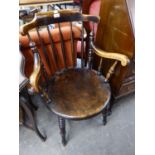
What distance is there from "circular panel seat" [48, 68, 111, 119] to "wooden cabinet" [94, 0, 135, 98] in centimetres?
18

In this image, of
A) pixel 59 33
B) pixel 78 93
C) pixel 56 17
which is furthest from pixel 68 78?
pixel 56 17

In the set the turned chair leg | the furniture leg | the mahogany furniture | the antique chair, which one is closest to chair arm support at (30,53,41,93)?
the antique chair

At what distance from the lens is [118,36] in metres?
1.36

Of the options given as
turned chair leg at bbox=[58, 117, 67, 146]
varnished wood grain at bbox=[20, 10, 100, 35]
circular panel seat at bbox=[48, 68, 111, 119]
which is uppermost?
varnished wood grain at bbox=[20, 10, 100, 35]

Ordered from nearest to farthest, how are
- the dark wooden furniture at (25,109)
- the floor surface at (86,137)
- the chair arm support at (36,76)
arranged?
the chair arm support at (36,76), the dark wooden furniture at (25,109), the floor surface at (86,137)

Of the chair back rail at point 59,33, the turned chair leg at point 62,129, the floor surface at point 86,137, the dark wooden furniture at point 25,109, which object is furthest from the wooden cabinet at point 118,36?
the dark wooden furniture at point 25,109

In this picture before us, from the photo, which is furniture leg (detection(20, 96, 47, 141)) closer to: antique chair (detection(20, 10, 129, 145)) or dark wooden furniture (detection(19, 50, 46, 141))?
dark wooden furniture (detection(19, 50, 46, 141))

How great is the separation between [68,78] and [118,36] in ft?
1.55

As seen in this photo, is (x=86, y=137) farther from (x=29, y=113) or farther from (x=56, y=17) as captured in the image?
(x=56, y=17)

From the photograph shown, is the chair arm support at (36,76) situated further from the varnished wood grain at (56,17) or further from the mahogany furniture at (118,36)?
the mahogany furniture at (118,36)

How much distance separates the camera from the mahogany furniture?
1.22 metres

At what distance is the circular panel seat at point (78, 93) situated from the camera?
4.04 ft

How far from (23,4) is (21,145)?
131 centimetres
